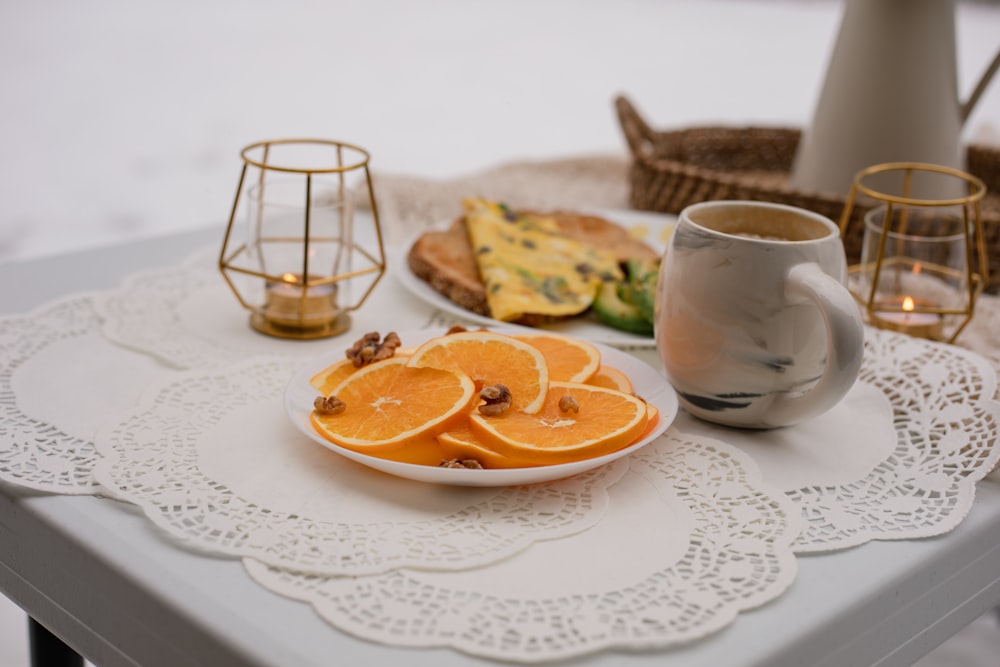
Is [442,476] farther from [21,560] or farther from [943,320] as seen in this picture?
[943,320]

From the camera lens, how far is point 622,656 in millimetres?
497

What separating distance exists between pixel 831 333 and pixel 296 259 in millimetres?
517

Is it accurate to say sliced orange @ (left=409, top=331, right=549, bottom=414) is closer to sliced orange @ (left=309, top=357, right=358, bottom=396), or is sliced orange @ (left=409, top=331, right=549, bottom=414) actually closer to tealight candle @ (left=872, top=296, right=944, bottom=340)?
sliced orange @ (left=309, top=357, right=358, bottom=396)

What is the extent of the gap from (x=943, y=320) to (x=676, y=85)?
3815 millimetres

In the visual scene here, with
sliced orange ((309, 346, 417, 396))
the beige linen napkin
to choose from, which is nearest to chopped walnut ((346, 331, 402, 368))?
sliced orange ((309, 346, 417, 396))

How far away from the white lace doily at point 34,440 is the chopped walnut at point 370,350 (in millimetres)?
181

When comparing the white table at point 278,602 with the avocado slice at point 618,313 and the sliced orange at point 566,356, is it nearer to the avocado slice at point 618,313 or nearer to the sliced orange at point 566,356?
the sliced orange at point 566,356

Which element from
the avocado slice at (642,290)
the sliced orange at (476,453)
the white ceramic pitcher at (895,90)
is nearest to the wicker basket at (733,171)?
the white ceramic pitcher at (895,90)

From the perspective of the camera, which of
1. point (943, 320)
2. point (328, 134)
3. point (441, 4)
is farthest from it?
point (441, 4)

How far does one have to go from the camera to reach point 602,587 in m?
0.54

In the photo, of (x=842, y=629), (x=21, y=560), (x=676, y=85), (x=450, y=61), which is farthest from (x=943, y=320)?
(x=450, y=61)

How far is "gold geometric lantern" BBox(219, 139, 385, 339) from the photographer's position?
870 mm

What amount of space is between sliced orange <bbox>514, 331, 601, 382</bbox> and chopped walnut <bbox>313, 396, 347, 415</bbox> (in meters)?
0.15

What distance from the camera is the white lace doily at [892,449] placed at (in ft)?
2.04
